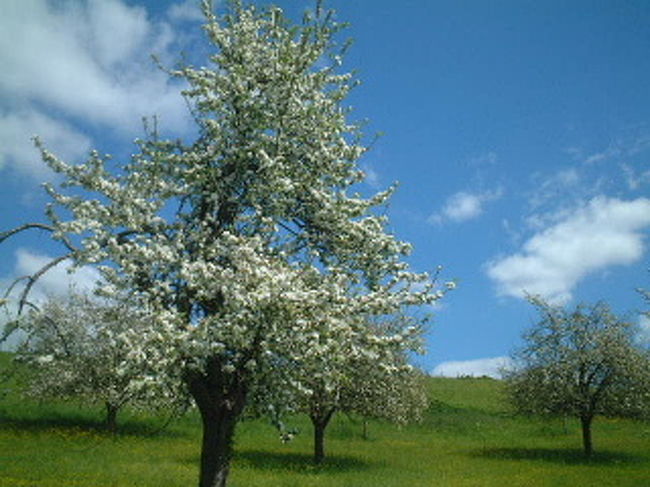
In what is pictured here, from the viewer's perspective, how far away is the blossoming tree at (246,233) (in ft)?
42.4

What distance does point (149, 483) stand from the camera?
2667 cm

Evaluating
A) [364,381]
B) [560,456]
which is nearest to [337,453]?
[364,381]

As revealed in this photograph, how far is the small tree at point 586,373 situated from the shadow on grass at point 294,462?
15.0 m

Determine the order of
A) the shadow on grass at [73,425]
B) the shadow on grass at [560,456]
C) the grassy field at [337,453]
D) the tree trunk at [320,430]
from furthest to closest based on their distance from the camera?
the shadow on grass at [73,425] → the shadow on grass at [560,456] → the tree trunk at [320,430] → the grassy field at [337,453]

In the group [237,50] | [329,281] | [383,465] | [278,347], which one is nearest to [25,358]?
[278,347]

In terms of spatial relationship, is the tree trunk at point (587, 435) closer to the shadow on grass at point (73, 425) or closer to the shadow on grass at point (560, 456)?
the shadow on grass at point (560, 456)

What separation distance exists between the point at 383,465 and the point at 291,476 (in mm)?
8497

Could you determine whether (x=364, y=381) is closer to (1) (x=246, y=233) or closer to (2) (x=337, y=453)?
(2) (x=337, y=453)

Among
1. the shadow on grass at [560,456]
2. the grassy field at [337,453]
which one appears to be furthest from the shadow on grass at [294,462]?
the shadow on grass at [560,456]

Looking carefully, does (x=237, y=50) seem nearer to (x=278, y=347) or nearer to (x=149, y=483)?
(x=278, y=347)

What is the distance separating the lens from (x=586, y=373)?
43.6 metres

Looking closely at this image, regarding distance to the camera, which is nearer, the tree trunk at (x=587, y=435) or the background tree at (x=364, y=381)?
the background tree at (x=364, y=381)

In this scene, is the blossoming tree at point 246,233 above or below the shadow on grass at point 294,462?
above

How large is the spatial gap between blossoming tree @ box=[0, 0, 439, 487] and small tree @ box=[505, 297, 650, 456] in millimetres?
30809
